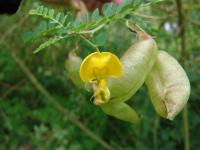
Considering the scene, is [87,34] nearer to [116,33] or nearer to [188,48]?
[188,48]

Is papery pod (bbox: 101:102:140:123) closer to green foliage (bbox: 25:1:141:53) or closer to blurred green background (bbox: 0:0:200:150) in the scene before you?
green foliage (bbox: 25:1:141:53)

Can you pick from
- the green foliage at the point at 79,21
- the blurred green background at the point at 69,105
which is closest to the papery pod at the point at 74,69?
the green foliage at the point at 79,21

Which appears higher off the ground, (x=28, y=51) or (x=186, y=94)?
(x=186, y=94)

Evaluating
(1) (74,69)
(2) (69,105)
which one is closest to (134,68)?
(1) (74,69)

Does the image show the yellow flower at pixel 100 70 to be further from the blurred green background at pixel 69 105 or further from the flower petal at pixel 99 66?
the blurred green background at pixel 69 105

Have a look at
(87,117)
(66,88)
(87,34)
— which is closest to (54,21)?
(87,34)

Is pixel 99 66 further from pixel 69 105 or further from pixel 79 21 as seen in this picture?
pixel 69 105
